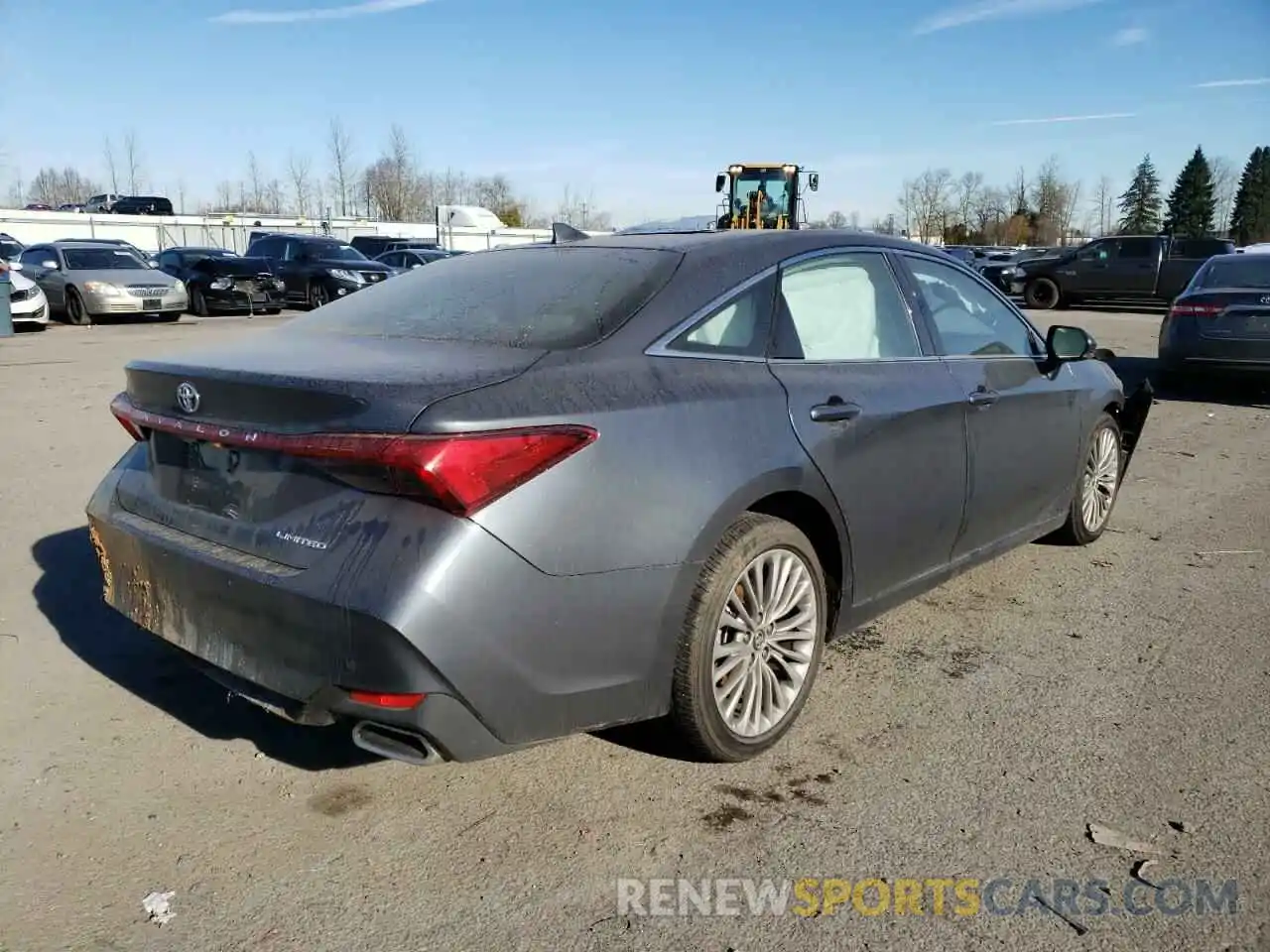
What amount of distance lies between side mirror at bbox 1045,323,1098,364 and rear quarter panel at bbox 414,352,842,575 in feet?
7.18

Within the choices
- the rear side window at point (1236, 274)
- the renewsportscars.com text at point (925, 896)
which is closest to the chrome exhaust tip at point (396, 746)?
the renewsportscars.com text at point (925, 896)

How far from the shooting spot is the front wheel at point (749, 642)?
2854 millimetres

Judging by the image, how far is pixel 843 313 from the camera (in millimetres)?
3625

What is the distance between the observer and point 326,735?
329 cm

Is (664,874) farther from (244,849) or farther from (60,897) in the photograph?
(60,897)

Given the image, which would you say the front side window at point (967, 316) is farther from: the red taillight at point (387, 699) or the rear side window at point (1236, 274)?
the rear side window at point (1236, 274)

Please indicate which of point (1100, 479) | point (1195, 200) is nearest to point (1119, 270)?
point (1100, 479)

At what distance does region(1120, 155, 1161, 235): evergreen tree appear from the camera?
284ft

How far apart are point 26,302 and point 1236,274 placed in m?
17.2

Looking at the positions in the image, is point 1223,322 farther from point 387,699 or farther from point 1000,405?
point 387,699

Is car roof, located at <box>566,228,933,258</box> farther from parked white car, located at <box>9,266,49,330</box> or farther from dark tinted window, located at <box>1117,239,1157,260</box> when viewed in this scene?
dark tinted window, located at <box>1117,239,1157,260</box>

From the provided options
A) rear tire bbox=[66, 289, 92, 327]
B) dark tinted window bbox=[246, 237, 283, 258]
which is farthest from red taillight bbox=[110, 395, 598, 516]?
dark tinted window bbox=[246, 237, 283, 258]

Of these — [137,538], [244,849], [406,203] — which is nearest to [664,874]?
[244,849]

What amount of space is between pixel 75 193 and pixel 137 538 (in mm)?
118854
